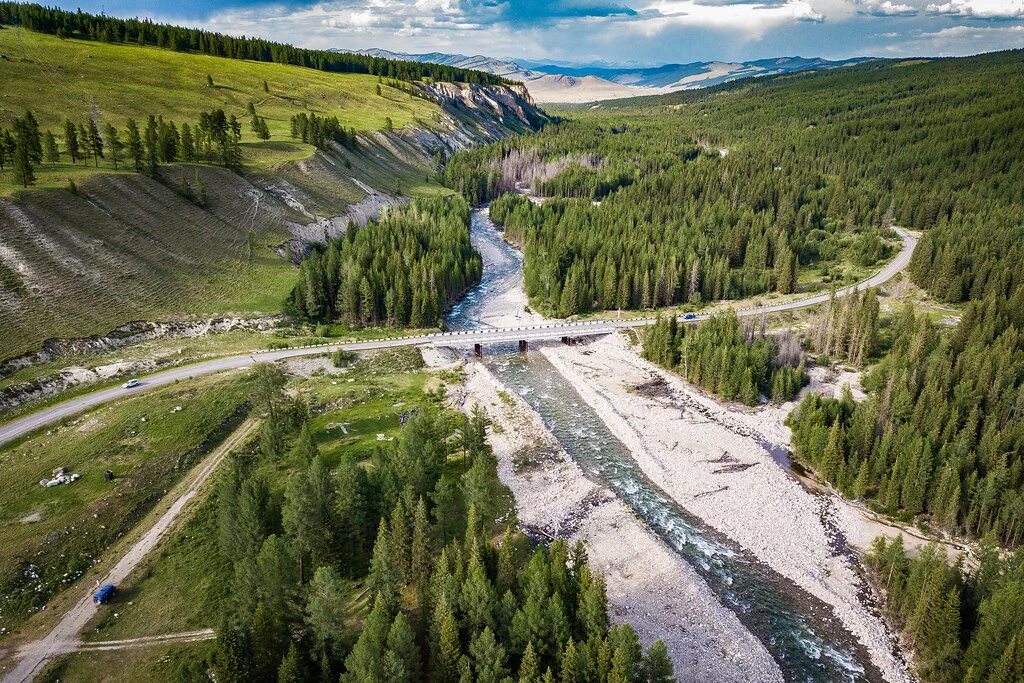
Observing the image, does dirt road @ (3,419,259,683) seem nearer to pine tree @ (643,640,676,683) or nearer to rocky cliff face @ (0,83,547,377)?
rocky cliff face @ (0,83,547,377)

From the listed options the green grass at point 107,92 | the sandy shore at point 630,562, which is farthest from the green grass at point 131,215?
the sandy shore at point 630,562

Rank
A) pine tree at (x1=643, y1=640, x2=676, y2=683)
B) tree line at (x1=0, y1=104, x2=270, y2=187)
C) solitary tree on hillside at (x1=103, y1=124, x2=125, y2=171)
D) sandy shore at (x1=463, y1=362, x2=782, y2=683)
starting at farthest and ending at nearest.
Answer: solitary tree on hillside at (x1=103, y1=124, x2=125, y2=171) < tree line at (x1=0, y1=104, x2=270, y2=187) < sandy shore at (x1=463, y1=362, x2=782, y2=683) < pine tree at (x1=643, y1=640, x2=676, y2=683)

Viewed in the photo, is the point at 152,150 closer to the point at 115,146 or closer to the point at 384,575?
Answer: the point at 115,146

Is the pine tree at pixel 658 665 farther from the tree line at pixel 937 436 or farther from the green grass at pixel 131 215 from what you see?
the green grass at pixel 131 215

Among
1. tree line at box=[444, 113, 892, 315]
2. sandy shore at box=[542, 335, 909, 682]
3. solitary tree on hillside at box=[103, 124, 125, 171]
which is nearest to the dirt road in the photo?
sandy shore at box=[542, 335, 909, 682]

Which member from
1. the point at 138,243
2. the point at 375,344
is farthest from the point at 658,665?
the point at 138,243

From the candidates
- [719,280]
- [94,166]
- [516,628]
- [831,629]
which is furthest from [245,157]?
[831,629]
